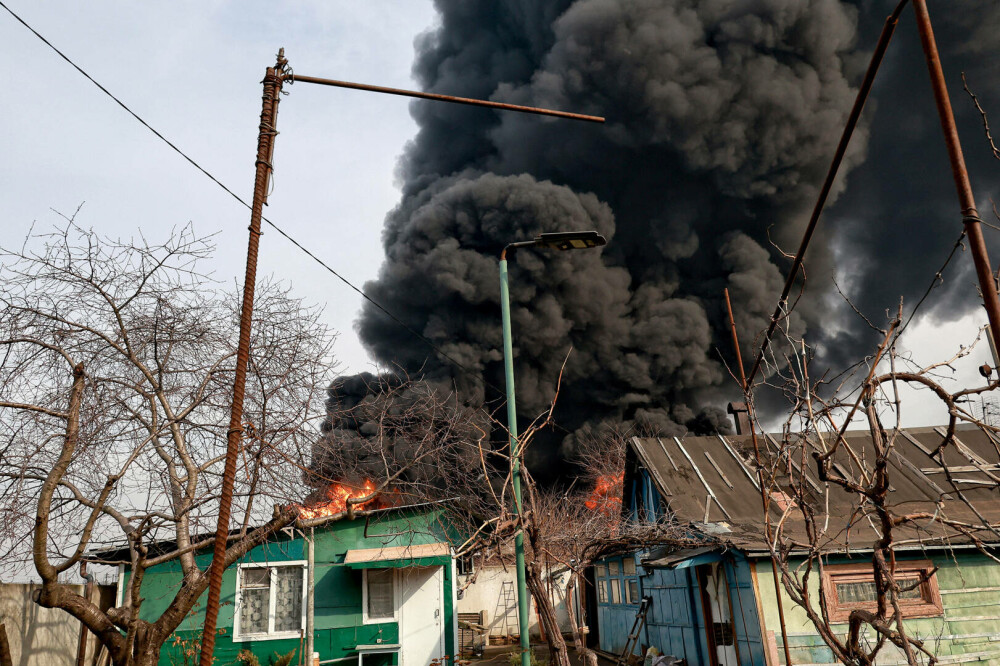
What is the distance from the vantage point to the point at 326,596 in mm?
12406

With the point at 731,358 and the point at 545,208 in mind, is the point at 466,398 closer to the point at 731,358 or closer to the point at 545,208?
the point at 545,208

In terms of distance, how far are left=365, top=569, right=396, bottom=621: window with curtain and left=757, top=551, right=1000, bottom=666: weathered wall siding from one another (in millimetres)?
6497

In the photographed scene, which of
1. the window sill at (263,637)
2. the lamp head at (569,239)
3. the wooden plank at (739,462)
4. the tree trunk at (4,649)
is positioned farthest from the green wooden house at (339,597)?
the wooden plank at (739,462)

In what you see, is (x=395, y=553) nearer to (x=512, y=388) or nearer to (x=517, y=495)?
(x=512, y=388)

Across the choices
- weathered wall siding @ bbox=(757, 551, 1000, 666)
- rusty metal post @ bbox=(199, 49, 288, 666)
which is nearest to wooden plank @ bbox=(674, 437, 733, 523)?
weathered wall siding @ bbox=(757, 551, 1000, 666)

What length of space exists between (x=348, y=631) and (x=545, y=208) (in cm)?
2503

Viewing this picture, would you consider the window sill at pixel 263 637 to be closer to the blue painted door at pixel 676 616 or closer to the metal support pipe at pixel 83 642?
the metal support pipe at pixel 83 642

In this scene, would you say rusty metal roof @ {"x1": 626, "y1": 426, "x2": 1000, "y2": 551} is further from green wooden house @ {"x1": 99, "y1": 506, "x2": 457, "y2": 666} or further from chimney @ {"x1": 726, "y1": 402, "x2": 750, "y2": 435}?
green wooden house @ {"x1": 99, "y1": 506, "x2": 457, "y2": 666}

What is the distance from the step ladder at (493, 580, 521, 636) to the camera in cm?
2934

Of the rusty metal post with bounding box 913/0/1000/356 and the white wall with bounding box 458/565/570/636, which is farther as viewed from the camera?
the white wall with bounding box 458/565/570/636

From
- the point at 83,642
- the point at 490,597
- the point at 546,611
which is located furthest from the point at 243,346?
the point at 490,597

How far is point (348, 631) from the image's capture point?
40.6ft

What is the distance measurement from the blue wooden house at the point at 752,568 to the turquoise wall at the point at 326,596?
4.50 metres

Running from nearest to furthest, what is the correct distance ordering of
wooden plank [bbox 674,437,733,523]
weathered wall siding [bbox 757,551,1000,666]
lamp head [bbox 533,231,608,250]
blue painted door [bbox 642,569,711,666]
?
lamp head [bbox 533,231,608,250]
weathered wall siding [bbox 757,551,1000,666]
blue painted door [bbox 642,569,711,666]
wooden plank [bbox 674,437,733,523]
